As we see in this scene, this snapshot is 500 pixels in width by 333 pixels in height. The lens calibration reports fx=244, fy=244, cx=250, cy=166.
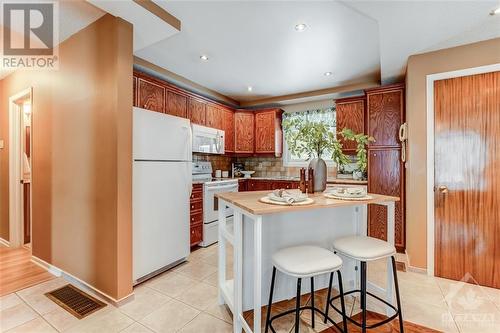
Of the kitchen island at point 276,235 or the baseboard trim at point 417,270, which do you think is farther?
the baseboard trim at point 417,270

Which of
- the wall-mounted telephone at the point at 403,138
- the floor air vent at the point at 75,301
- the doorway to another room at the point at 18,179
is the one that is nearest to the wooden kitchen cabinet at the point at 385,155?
the wall-mounted telephone at the point at 403,138

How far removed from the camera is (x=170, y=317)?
193 cm

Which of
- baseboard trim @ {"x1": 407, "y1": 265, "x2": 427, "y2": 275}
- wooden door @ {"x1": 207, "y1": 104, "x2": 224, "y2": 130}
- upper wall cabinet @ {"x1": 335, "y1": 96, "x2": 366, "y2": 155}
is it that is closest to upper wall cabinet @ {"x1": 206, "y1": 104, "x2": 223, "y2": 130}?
wooden door @ {"x1": 207, "y1": 104, "x2": 224, "y2": 130}

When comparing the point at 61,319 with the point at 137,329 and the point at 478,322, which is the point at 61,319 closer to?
the point at 137,329

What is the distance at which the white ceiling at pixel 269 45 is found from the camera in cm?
214

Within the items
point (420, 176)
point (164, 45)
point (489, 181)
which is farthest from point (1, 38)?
point (489, 181)

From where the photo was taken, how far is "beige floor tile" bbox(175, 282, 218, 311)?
83.0 inches

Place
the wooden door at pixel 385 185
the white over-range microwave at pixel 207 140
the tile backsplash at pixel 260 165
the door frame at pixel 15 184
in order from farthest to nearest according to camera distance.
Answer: the tile backsplash at pixel 260 165
the white over-range microwave at pixel 207 140
the door frame at pixel 15 184
the wooden door at pixel 385 185

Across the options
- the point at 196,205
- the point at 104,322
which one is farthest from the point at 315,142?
the point at 104,322

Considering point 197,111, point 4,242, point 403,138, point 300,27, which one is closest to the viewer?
point 300,27

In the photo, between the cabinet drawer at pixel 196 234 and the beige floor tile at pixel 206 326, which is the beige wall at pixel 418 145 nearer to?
the beige floor tile at pixel 206 326

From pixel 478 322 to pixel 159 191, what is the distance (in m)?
2.97

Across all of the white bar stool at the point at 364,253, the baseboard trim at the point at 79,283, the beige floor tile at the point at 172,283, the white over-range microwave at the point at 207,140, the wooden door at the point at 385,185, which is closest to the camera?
the white bar stool at the point at 364,253

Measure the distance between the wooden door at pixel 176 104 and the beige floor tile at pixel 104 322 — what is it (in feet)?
8.15
